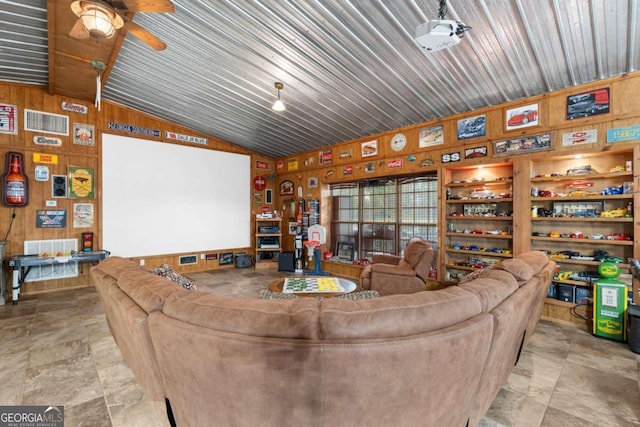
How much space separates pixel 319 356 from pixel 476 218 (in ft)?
13.1

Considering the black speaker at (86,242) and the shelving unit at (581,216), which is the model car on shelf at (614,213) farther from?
the black speaker at (86,242)

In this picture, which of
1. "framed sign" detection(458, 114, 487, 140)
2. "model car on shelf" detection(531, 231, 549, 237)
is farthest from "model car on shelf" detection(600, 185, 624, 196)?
"framed sign" detection(458, 114, 487, 140)

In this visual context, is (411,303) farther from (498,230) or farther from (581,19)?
(498,230)

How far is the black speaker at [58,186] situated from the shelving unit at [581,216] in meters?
7.44

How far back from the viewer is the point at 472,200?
4129mm

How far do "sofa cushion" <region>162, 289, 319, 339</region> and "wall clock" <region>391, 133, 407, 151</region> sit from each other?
14.2 ft

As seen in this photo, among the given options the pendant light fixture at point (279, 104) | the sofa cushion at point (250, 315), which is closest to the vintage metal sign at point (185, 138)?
the pendant light fixture at point (279, 104)

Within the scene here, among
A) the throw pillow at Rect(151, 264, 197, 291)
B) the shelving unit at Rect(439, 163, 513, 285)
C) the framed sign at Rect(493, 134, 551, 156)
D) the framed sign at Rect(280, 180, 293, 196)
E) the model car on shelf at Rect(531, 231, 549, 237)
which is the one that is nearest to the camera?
the throw pillow at Rect(151, 264, 197, 291)

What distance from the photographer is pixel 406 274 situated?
12.5 ft

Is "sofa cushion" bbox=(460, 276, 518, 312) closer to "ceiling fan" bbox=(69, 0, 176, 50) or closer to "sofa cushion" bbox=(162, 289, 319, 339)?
"sofa cushion" bbox=(162, 289, 319, 339)

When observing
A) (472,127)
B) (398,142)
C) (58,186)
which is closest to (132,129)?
(58,186)

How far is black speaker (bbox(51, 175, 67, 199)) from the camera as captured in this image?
4.87 metres

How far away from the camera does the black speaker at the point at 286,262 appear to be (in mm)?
6438

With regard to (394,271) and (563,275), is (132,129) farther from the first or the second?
(563,275)
